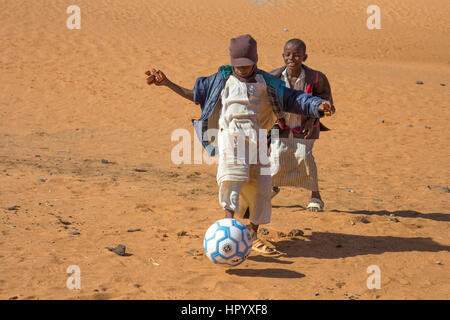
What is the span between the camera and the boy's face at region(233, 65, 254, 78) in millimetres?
4773

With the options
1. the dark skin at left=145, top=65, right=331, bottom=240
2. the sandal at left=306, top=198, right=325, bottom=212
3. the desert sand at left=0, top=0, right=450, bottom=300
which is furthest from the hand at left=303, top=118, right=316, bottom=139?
the dark skin at left=145, top=65, right=331, bottom=240

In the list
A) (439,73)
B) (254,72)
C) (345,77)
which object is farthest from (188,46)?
(254,72)

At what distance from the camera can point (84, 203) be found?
6594mm

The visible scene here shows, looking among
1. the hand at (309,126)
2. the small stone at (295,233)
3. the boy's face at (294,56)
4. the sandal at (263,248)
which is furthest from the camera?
the hand at (309,126)

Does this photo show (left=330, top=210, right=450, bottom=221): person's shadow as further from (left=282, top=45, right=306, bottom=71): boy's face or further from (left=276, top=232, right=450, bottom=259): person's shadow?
(left=282, top=45, right=306, bottom=71): boy's face

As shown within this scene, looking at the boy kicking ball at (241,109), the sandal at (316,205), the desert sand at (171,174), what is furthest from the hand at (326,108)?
the sandal at (316,205)

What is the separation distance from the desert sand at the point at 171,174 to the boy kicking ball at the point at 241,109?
69 centimetres

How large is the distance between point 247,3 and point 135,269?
91.1ft

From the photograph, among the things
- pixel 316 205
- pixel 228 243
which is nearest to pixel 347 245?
pixel 316 205

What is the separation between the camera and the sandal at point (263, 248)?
5.10m

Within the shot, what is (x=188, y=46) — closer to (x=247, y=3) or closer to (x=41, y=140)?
(x=41, y=140)

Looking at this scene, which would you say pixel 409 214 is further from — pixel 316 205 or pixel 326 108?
pixel 326 108

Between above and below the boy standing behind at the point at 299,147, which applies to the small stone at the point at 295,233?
below

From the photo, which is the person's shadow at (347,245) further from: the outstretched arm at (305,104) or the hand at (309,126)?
the outstretched arm at (305,104)
